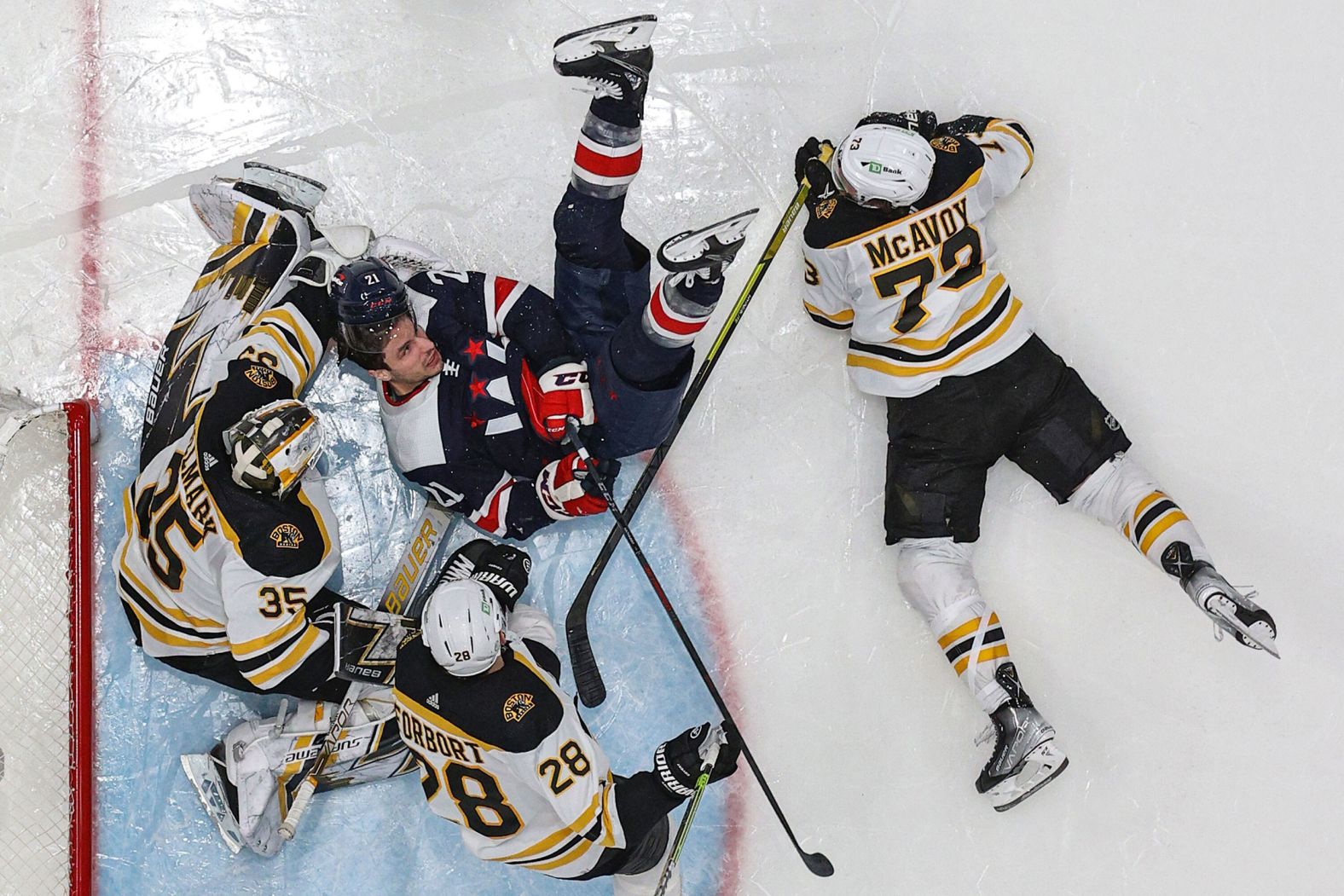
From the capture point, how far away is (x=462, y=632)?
2375 mm

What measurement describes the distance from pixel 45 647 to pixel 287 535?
1167 mm

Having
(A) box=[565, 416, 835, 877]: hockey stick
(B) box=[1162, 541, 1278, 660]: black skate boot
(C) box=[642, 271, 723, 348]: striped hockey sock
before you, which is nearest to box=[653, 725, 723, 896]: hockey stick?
(A) box=[565, 416, 835, 877]: hockey stick

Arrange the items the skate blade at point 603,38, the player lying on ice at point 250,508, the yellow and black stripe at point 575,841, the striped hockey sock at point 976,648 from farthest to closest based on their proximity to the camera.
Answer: the striped hockey sock at point 976,648, the skate blade at point 603,38, the player lying on ice at point 250,508, the yellow and black stripe at point 575,841

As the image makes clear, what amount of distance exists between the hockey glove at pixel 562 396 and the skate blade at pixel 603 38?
2.46 feet

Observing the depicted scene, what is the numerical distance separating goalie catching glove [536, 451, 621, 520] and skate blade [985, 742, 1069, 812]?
1335 millimetres

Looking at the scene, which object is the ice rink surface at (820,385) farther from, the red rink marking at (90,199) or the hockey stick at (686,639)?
the hockey stick at (686,639)

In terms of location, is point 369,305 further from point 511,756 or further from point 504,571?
point 511,756

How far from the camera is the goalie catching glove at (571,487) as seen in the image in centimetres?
298

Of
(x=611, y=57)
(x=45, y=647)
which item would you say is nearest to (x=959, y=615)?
(x=611, y=57)

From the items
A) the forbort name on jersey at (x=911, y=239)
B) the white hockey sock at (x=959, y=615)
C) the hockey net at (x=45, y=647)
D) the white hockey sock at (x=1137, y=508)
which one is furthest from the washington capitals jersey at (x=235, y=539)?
the white hockey sock at (x=1137, y=508)

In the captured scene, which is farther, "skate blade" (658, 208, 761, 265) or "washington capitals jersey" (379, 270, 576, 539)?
A: "washington capitals jersey" (379, 270, 576, 539)

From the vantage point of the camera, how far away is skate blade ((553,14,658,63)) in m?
2.73

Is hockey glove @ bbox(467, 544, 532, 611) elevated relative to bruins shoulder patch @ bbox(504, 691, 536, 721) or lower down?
lower down

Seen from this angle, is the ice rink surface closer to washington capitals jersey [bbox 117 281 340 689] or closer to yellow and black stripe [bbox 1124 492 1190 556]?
yellow and black stripe [bbox 1124 492 1190 556]
